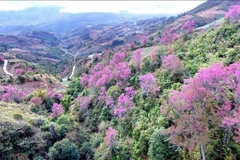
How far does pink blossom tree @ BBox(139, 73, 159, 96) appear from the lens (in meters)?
38.9

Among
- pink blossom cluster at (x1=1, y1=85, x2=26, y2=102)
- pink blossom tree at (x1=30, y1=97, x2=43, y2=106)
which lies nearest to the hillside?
pink blossom tree at (x1=30, y1=97, x2=43, y2=106)

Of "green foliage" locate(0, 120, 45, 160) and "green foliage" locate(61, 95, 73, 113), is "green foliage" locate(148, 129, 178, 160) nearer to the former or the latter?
"green foliage" locate(0, 120, 45, 160)

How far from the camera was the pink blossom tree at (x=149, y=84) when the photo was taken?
38.9 m

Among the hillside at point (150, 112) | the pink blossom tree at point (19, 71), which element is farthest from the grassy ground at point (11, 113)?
the pink blossom tree at point (19, 71)

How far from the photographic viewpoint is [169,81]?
130 feet

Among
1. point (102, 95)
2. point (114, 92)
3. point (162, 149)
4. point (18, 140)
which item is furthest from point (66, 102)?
point (162, 149)

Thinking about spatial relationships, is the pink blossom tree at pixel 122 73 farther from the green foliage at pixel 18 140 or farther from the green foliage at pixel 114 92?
the green foliage at pixel 18 140

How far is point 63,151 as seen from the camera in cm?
3406

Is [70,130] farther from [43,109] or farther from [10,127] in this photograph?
[43,109]

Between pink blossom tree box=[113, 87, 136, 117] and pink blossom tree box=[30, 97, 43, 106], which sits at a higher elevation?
pink blossom tree box=[113, 87, 136, 117]

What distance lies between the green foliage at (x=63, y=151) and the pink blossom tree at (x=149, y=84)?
1333 cm

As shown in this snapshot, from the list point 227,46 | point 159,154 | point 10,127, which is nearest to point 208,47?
point 227,46

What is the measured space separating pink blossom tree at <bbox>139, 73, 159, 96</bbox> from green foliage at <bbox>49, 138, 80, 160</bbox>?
13332 millimetres

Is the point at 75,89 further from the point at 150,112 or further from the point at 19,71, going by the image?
the point at 19,71
